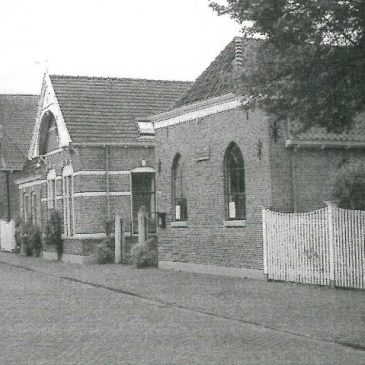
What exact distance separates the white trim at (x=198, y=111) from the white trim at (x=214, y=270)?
4110mm

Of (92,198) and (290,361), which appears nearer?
(290,361)

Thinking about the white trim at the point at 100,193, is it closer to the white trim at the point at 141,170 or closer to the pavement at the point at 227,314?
the white trim at the point at 141,170

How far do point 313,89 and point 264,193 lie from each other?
6.68 m

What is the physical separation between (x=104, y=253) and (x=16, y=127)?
2375 centimetres

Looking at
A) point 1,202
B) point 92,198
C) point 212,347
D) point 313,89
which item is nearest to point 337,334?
point 212,347

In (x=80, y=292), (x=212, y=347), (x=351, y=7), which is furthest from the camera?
(x=80, y=292)

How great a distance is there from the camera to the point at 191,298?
1542 cm

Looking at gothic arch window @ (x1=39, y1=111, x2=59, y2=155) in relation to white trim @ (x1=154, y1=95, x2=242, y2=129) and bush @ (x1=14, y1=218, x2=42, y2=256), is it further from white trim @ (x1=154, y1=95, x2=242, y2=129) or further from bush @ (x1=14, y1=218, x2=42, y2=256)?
white trim @ (x1=154, y1=95, x2=242, y2=129)

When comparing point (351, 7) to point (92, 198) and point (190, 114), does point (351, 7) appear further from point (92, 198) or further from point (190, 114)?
point (92, 198)

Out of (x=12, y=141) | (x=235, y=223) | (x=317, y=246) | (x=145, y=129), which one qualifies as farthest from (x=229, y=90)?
(x=12, y=141)

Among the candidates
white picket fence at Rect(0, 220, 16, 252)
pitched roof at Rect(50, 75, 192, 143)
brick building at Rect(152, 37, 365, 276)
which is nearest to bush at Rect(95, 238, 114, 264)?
pitched roof at Rect(50, 75, 192, 143)

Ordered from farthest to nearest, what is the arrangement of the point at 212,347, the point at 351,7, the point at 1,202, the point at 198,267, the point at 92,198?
the point at 1,202 < the point at 92,198 < the point at 198,267 < the point at 351,7 < the point at 212,347

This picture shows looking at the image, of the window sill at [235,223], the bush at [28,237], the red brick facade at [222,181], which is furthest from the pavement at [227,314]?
the bush at [28,237]

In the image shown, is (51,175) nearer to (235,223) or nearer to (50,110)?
(50,110)
